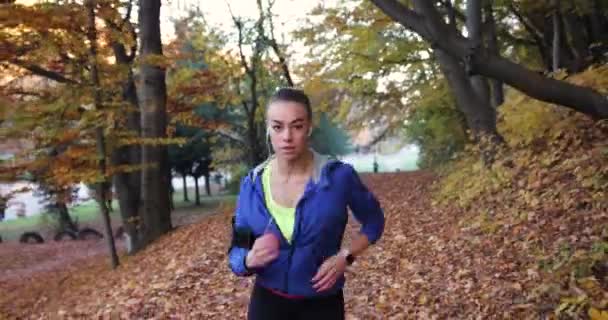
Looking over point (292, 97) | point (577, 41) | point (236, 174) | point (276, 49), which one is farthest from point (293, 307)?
point (236, 174)

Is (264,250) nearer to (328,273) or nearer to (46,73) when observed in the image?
(328,273)

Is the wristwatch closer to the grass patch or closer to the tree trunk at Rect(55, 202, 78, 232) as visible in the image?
the grass patch

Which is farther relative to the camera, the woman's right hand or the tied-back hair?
the tied-back hair

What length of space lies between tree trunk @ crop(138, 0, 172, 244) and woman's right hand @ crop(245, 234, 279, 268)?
992 cm

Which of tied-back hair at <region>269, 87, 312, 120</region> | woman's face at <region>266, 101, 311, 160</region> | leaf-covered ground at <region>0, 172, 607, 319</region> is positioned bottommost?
leaf-covered ground at <region>0, 172, 607, 319</region>

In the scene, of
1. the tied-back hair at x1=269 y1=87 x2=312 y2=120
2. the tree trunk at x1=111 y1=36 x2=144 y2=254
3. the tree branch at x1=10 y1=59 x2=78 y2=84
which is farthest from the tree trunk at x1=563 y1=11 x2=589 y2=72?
the tied-back hair at x1=269 y1=87 x2=312 y2=120

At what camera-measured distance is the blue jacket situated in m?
2.30

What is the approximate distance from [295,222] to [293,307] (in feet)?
1.27

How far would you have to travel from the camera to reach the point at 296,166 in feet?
7.91

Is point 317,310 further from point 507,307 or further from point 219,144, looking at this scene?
point 219,144

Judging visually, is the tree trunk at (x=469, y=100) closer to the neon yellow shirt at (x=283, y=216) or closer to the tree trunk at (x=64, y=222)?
the neon yellow shirt at (x=283, y=216)

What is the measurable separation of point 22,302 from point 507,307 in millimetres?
10813

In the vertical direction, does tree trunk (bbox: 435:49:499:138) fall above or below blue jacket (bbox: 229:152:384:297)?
above

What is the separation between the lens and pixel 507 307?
4.76m
